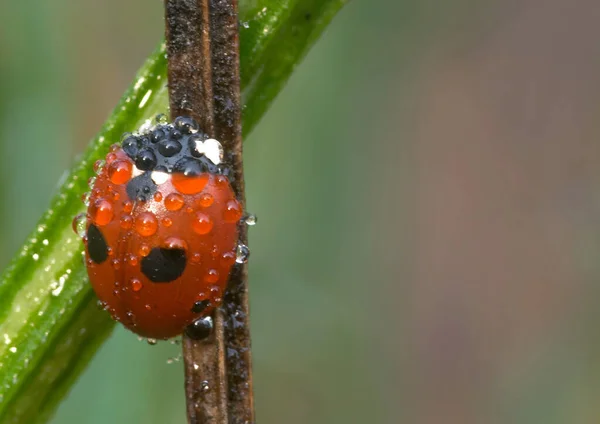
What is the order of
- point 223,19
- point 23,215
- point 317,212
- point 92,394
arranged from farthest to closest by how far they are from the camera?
point 317,212, point 23,215, point 92,394, point 223,19

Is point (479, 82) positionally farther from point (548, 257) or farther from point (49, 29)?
point (49, 29)

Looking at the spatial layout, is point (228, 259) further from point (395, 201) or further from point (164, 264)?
point (395, 201)

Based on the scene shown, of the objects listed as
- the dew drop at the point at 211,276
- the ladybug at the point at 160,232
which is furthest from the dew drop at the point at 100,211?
the dew drop at the point at 211,276

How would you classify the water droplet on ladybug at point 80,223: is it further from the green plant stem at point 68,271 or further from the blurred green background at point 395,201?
the blurred green background at point 395,201

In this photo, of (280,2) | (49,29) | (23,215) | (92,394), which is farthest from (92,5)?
(280,2)

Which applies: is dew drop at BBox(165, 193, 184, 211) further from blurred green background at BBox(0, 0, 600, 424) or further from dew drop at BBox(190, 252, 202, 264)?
blurred green background at BBox(0, 0, 600, 424)

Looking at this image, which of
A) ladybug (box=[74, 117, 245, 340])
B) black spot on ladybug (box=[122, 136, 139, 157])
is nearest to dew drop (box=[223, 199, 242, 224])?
ladybug (box=[74, 117, 245, 340])
